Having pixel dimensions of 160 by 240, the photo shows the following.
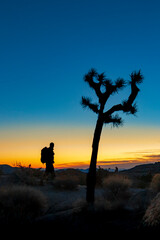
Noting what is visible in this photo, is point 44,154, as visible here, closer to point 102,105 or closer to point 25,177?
point 25,177

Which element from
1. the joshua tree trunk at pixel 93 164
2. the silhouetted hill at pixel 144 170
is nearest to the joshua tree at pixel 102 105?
the joshua tree trunk at pixel 93 164

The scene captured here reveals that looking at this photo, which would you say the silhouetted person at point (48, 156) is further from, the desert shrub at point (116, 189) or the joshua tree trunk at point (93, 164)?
the joshua tree trunk at point (93, 164)

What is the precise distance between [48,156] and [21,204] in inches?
441

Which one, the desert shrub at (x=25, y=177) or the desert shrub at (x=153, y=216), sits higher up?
the desert shrub at (x=25, y=177)

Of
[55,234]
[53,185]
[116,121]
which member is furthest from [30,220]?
[53,185]

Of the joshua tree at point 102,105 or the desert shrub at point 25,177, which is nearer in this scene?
the joshua tree at point 102,105

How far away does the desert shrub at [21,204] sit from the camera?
35.0 feet

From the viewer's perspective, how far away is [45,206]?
12.1m

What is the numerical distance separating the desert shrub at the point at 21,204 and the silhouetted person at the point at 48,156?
417 inches

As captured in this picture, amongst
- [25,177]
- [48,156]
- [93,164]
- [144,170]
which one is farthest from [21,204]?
[144,170]

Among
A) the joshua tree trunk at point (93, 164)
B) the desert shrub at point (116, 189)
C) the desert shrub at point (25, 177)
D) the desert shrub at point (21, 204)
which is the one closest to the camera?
the desert shrub at point (21, 204)

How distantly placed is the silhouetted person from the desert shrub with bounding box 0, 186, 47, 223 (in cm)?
1059

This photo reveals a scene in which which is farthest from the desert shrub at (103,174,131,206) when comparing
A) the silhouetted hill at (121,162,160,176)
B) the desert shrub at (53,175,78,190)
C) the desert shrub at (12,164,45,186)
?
the silhouetted hill at (121,162,160,176)

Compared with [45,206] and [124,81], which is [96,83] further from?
[45,206]
